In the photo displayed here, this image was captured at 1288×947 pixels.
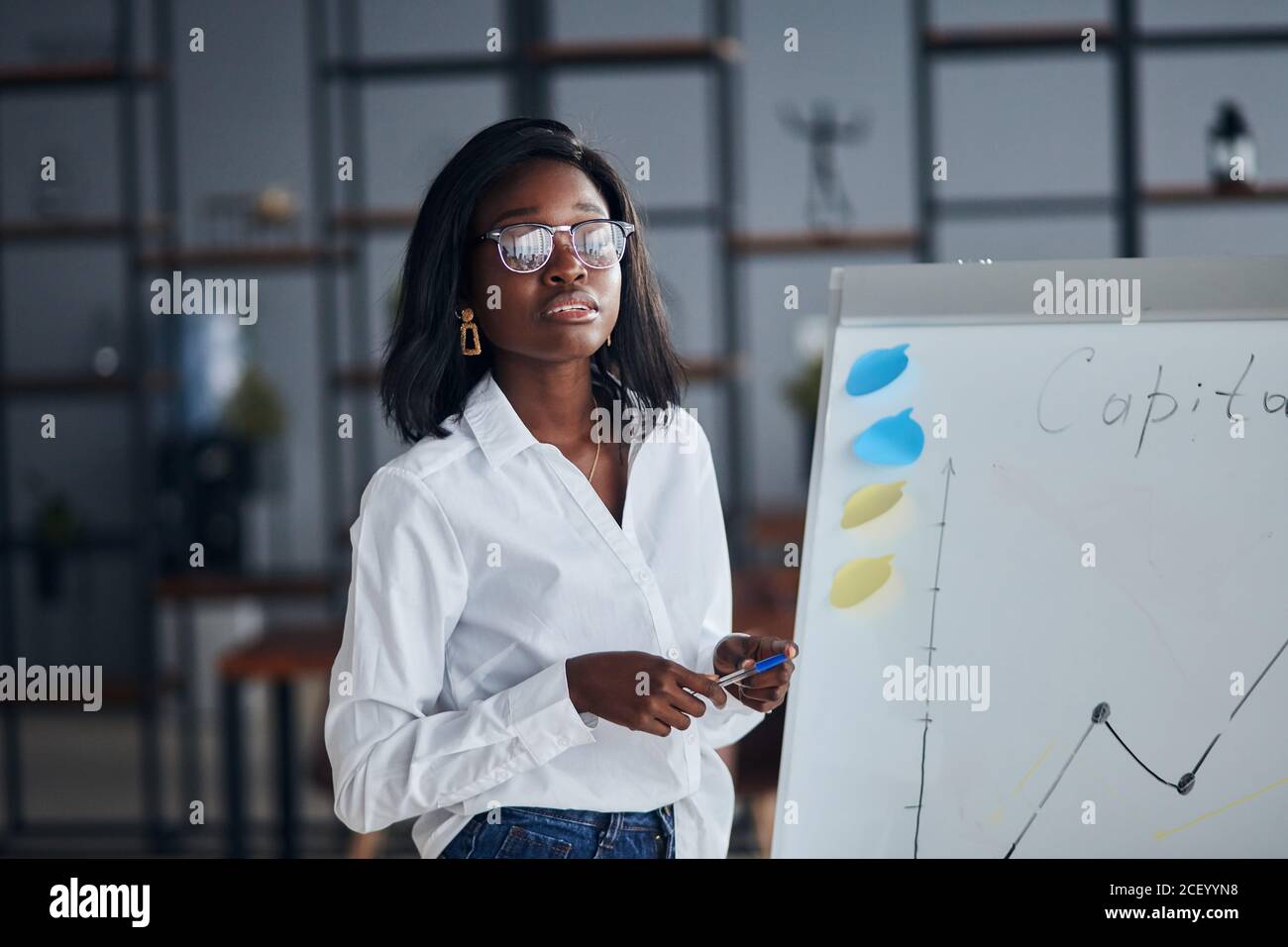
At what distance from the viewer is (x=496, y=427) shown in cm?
113

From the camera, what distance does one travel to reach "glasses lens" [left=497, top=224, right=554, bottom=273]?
3.65 feet

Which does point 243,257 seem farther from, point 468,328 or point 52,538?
point 468,328

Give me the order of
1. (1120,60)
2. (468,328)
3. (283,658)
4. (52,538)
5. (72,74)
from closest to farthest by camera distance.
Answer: (468,328) → (283,658) → (1120,60) → (72,74) → (52,538)

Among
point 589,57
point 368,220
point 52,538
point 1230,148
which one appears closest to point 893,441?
point 589,57

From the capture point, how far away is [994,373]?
4.09 feet

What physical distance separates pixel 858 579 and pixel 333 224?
2.92 meters

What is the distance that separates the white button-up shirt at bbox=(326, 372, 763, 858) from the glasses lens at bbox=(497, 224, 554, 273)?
120mm

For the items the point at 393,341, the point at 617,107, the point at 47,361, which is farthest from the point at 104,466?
the point at 393,341

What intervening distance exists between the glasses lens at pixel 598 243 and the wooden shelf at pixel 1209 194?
260 centimetres

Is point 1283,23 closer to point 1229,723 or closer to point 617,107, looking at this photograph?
point 617,107

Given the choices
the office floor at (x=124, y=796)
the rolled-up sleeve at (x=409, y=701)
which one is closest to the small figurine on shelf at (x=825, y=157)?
the office floor at (x=124, y=796)

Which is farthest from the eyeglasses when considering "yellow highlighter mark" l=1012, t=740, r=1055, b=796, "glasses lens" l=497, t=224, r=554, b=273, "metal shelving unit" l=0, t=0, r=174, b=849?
"metal shelving unit" l=0, t=0, r=174, b=849

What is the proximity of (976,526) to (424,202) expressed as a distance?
612 millimetres

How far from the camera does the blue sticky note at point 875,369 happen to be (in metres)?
1.25
